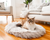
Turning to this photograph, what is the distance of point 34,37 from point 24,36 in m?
0.16

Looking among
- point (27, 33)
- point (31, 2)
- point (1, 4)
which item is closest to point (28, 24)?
point (27, 33)

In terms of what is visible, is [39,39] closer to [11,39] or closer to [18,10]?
[11,39]

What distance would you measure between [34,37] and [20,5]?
416cm

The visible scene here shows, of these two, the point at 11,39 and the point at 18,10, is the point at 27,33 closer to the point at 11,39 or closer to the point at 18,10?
the point at 11,39

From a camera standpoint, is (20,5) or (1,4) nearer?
(1,4)

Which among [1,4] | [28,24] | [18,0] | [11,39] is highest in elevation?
[18,0]

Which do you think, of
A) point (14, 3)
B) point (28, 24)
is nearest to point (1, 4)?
point (14, 3)

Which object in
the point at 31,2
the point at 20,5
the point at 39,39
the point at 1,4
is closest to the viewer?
the point at 39,39

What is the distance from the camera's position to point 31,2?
4.65 metres

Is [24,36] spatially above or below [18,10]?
below

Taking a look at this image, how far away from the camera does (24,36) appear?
1.09 metres

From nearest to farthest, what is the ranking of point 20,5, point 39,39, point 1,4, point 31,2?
point 39,39
point 1,4
point 31,2
point 20,5

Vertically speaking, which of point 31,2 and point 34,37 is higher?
point 31,2

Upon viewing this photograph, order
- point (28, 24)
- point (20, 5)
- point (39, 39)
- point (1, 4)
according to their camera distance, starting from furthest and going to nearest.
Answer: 1. point (20, 5)
2. point (1, 4)
3. point (28, 24)
4. point (39, 39)
